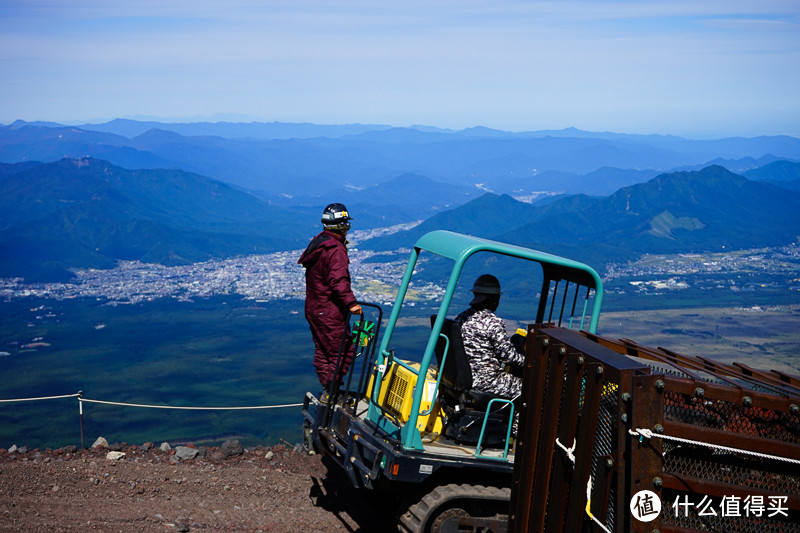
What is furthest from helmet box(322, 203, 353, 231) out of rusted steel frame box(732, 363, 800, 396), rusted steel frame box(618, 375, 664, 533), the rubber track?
rusted steel frame box(618, 375, 664, 533)

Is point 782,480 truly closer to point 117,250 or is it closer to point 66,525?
point 66,525

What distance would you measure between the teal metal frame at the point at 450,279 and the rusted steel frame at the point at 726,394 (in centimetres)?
268

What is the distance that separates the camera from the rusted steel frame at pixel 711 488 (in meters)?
4.31

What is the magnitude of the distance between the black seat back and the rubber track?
86 cm

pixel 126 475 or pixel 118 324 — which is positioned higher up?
pixel 126 475

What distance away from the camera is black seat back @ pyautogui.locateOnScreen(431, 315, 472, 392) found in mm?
7117

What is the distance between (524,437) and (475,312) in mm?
2248

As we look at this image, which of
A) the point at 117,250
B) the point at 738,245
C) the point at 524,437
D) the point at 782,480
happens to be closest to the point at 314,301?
the point at 524,437

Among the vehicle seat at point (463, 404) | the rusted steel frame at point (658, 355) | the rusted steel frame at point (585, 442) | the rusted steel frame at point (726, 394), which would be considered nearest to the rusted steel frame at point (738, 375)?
the rusted steel frame at point (658, 355)

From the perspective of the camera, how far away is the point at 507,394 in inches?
287

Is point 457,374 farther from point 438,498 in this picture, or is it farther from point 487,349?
point 438,498

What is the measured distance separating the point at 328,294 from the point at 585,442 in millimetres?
4392

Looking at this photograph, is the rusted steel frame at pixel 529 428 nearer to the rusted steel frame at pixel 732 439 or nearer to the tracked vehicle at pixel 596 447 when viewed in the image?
the tracked vehicle at pixel 596 447

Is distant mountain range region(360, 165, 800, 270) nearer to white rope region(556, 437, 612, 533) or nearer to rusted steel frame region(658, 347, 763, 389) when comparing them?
rusted steel frame region(658, 347, 763, 389)
